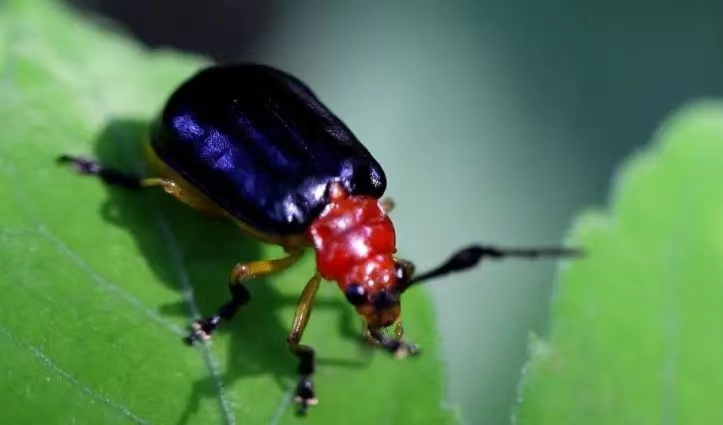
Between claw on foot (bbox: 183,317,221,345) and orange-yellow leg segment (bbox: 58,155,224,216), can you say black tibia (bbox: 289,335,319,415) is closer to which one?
claw on foot (bbox: 183,317,221,345)

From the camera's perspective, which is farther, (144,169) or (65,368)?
(144,169)

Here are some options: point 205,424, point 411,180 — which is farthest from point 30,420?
point 411,180

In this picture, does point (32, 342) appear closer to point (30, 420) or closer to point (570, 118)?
point (30, 420)

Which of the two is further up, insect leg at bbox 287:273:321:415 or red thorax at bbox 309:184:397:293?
red thorax at bbox 309:184:397:293

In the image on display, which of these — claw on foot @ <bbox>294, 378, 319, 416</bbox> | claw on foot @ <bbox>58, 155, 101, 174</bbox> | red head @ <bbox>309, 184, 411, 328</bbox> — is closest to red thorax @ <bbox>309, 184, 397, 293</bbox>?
red head @ <bbox>309, 184, 411, 328</bbox>

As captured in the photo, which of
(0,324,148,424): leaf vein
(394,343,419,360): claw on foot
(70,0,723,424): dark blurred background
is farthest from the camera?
(70,0,723,424): dark blurred background

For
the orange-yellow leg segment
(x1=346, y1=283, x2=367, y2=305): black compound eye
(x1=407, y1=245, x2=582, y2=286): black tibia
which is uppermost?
(x1=407, y1=245, x2=582, y2=286): black tibia
